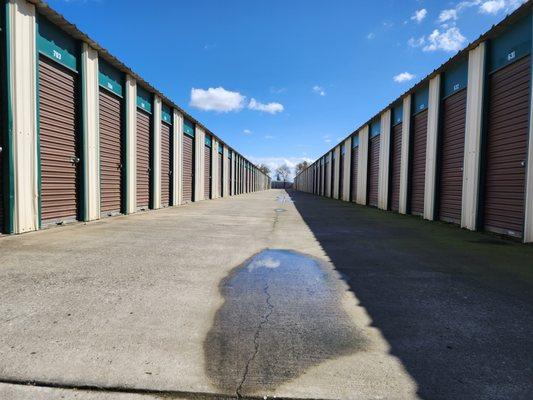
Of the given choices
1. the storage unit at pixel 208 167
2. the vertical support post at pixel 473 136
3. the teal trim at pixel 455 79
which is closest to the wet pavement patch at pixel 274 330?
the vertical support post at pixel 473 136

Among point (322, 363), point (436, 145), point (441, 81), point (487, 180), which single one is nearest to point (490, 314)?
point (322, 363)

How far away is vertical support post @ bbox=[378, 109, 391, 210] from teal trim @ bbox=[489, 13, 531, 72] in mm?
8134

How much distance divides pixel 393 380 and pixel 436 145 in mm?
11322

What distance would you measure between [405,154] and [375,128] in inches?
222

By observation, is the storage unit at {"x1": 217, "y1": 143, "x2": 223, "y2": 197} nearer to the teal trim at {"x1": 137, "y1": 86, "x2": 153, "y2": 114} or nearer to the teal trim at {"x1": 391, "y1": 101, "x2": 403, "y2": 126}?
the teal trim at {"x1": 137, "y1": 86, "x2": 153, "y2": 114}

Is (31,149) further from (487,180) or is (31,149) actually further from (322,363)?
(487,180)

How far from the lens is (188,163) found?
20.9 m

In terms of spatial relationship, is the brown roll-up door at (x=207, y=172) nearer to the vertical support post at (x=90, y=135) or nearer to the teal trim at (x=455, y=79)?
the vertical support post at (x=90, y=135)

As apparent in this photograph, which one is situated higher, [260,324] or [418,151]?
[418,151]

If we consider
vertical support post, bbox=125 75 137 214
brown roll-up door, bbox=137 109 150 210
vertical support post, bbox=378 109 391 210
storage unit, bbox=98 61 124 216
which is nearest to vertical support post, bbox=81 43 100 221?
storage unit, bbox=98 61 124 216

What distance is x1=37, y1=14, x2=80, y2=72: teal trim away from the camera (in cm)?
829

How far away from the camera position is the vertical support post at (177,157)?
17.9m

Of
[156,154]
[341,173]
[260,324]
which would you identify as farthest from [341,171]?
[260,324]

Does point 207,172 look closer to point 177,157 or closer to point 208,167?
point 208,167
